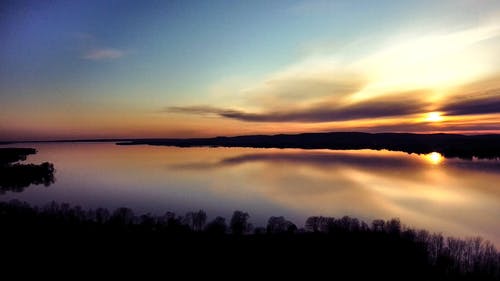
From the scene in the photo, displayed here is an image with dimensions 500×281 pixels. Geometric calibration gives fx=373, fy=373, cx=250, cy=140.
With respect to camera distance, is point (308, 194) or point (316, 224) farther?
point (308, 194)

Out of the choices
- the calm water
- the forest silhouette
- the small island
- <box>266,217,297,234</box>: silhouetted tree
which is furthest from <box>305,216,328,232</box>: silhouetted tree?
the small island

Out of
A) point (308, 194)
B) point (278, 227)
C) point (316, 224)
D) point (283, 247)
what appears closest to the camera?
point (283, 247)

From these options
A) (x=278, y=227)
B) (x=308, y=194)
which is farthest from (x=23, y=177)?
(x=278, y=227)

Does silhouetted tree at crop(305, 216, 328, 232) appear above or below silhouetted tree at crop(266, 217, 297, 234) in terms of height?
below

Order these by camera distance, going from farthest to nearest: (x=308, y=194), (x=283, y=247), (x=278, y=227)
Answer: (x=308, y=194) < (x=278, y=227) < (x=283, y=247)

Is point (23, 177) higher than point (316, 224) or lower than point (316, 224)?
higher

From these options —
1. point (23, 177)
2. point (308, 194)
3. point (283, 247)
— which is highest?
point (23, 177)

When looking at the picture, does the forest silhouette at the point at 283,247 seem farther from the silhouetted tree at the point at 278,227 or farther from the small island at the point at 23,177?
the small island at the point at 23,177

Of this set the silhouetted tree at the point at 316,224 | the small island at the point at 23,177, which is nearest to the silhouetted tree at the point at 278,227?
the silhouetted tree at the point at 316,224

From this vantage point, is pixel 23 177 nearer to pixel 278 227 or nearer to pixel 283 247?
pixel 278 227

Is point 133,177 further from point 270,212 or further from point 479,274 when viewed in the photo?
point 479,274

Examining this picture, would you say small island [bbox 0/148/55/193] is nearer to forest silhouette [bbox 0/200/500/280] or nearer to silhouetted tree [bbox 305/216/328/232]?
forest silhouette [bbox 0/200/500/280]

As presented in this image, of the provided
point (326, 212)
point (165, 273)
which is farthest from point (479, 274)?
point (326, 212)

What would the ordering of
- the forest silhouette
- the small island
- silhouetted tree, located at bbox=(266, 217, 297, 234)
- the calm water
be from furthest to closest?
1. the small island
2. the calm water
3. silhouetted tree, located at bbox=(266, 217, 297, 234)
4. the forest silhouette
